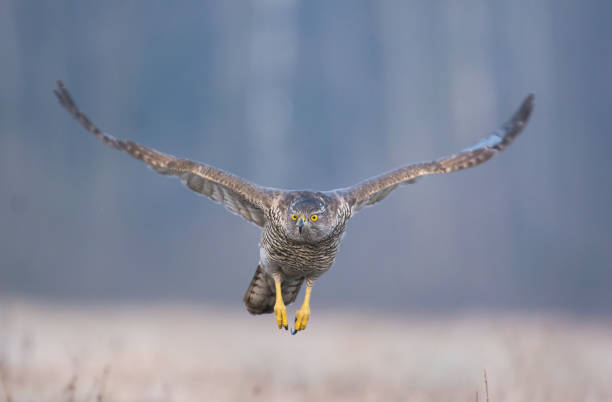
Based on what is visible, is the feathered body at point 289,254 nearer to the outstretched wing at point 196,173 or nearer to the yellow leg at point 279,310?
the yellow leg at point 279,310

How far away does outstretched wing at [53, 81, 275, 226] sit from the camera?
314 inches

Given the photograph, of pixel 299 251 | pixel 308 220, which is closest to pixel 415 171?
pixel 299 251

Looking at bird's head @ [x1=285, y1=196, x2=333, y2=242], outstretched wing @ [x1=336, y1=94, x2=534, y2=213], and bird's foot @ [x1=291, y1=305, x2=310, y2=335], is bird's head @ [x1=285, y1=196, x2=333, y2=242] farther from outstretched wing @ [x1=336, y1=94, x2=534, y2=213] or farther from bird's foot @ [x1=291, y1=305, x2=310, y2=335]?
bird's foot @ [x1=291, y1=305, x2=310, y2=335]

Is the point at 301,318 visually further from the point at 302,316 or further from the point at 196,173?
the point at 196,173

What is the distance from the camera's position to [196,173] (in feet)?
26.2

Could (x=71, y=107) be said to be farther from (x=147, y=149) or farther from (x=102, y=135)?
(x=147, y=149)

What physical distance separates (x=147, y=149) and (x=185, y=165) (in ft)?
1.85

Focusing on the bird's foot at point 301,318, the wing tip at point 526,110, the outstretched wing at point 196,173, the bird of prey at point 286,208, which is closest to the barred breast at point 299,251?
the bird of prey at point 286,208

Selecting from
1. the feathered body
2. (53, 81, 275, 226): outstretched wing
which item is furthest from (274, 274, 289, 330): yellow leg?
(53, 81, 275, 226): outstretched wing

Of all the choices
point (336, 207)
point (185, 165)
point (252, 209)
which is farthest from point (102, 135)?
point (336, 207)

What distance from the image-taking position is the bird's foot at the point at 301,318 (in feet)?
26.7

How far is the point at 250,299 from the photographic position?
869 centimetres

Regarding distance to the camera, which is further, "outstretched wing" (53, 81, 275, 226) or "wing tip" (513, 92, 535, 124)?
"wing tip" (513, 92, 535, 124)

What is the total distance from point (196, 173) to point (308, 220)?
190 cm
